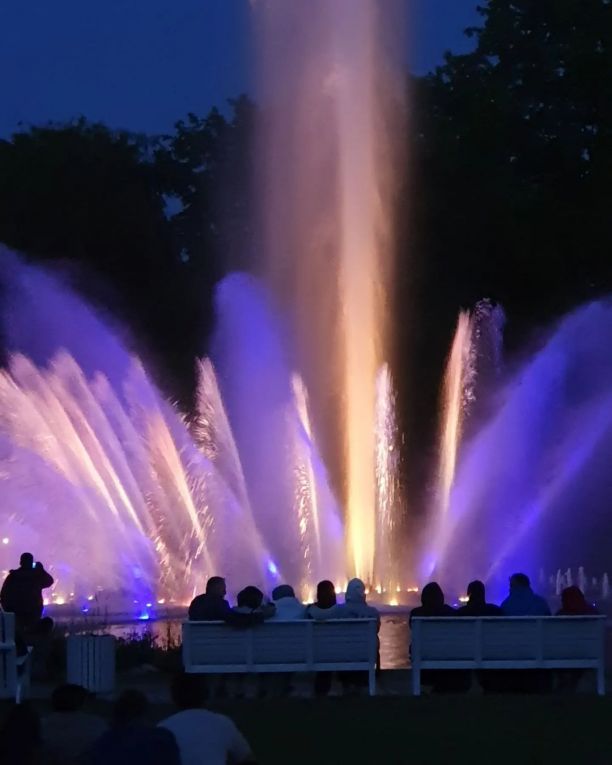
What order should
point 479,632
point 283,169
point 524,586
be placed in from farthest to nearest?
1. point 283,169
2. point 524,586
3. point 479,632

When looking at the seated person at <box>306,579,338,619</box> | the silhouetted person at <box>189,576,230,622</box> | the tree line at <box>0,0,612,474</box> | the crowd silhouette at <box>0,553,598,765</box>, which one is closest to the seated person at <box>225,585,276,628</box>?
the crowd silhouette at <box>0,553,598,765</box>

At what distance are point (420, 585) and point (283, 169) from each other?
13798 millimetres

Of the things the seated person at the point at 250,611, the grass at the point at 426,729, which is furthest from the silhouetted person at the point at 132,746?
the seated person at the point at 250,611

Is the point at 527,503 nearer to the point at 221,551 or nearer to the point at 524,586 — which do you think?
the point at 221,551

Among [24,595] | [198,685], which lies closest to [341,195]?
[24,595]

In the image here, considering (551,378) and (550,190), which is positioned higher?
(550,190)

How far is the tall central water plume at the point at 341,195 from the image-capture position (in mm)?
28688

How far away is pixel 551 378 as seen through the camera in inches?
1303

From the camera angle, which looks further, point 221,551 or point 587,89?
point 587,89

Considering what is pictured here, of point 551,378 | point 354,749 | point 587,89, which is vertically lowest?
point 354,749

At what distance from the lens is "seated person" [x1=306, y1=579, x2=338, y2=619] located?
1364cm

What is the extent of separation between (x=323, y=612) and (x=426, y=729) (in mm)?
2606

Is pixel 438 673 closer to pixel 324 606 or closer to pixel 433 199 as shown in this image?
pixel 324 606

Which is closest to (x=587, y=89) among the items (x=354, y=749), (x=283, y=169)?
(x=283, y=169)
